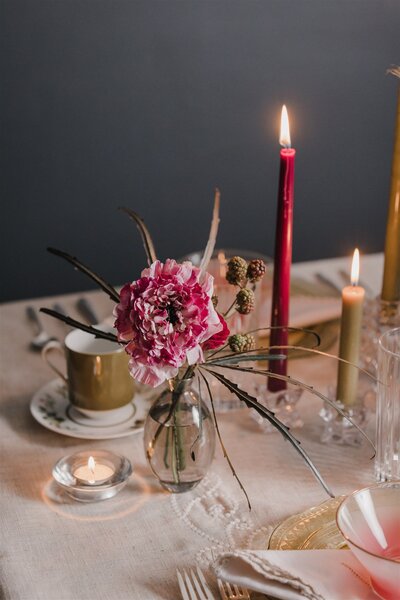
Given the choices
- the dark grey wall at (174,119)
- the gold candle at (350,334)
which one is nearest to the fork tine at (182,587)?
the gold candle at (350,334)

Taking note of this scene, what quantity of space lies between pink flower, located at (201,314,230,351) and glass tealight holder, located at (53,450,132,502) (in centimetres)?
20

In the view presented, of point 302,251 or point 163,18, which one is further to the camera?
point 302,251

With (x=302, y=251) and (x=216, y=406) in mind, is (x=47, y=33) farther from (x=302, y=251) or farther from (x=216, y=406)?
(x=216, y=406)

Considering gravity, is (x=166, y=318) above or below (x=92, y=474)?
above

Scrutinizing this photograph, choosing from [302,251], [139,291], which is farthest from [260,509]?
[302,251]

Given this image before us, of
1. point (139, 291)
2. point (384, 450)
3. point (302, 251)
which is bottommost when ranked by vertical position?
point (302, 251)

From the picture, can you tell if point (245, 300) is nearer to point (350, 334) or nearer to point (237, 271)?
point (237, 271)

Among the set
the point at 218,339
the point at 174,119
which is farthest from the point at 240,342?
the point at 174,119

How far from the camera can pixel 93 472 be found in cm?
96

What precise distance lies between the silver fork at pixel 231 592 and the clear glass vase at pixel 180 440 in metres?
0.18

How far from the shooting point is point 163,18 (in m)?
2.21

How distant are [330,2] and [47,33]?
0.75 metres

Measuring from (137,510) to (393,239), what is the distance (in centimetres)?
50

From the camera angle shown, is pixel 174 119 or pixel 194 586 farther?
pixel 174 119
